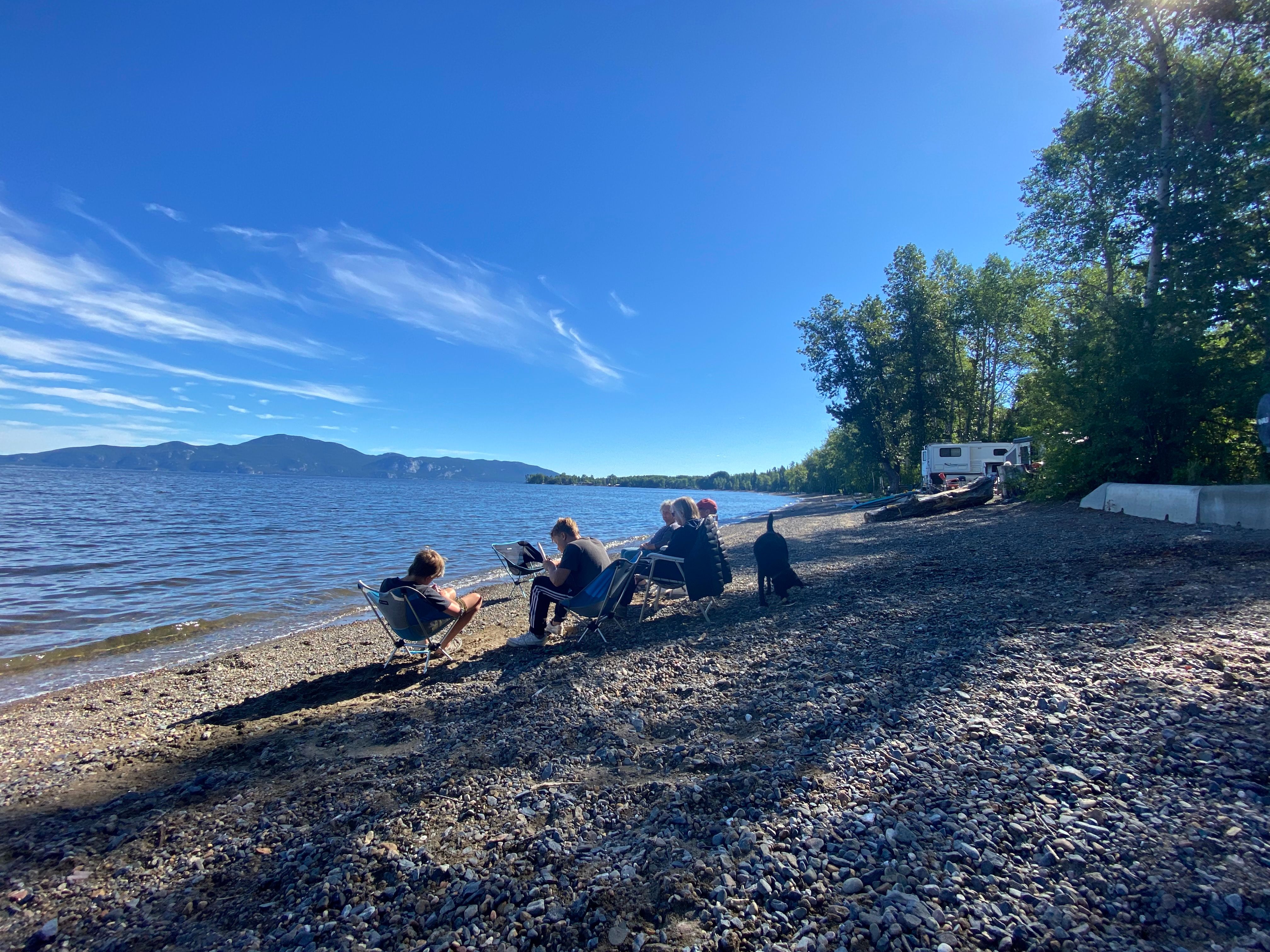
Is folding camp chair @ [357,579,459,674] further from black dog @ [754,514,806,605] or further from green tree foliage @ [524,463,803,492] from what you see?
green tree foliage @ [524,463,803,492]

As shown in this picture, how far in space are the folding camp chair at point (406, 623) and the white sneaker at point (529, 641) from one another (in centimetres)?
82

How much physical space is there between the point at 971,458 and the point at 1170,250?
661 inches

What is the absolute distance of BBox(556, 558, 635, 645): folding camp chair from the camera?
6.81 meters

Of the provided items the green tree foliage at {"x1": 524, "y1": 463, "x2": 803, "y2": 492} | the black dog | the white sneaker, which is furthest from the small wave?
the green tree foliage at {"x1": 524, "y1": 463, "x2": 803, "y2": 492}

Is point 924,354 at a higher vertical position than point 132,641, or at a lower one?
higher

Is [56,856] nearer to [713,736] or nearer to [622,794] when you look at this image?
[622,794]

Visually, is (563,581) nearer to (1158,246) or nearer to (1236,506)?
(1236,506)

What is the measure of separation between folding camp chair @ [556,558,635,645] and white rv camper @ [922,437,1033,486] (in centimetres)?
2730

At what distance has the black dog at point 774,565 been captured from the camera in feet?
26.4

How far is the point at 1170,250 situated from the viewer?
15.3 m

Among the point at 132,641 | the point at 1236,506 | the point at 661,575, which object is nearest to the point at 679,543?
the point at 661,575

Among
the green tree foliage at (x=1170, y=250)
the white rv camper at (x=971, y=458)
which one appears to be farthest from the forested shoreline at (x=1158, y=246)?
the white rv camper at (x=971, y=458)

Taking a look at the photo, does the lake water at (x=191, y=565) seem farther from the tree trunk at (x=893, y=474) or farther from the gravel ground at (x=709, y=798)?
the tree trunk at (x=893, y=474)

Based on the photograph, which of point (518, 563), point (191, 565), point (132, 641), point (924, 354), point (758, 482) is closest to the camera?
point (132, 641)
